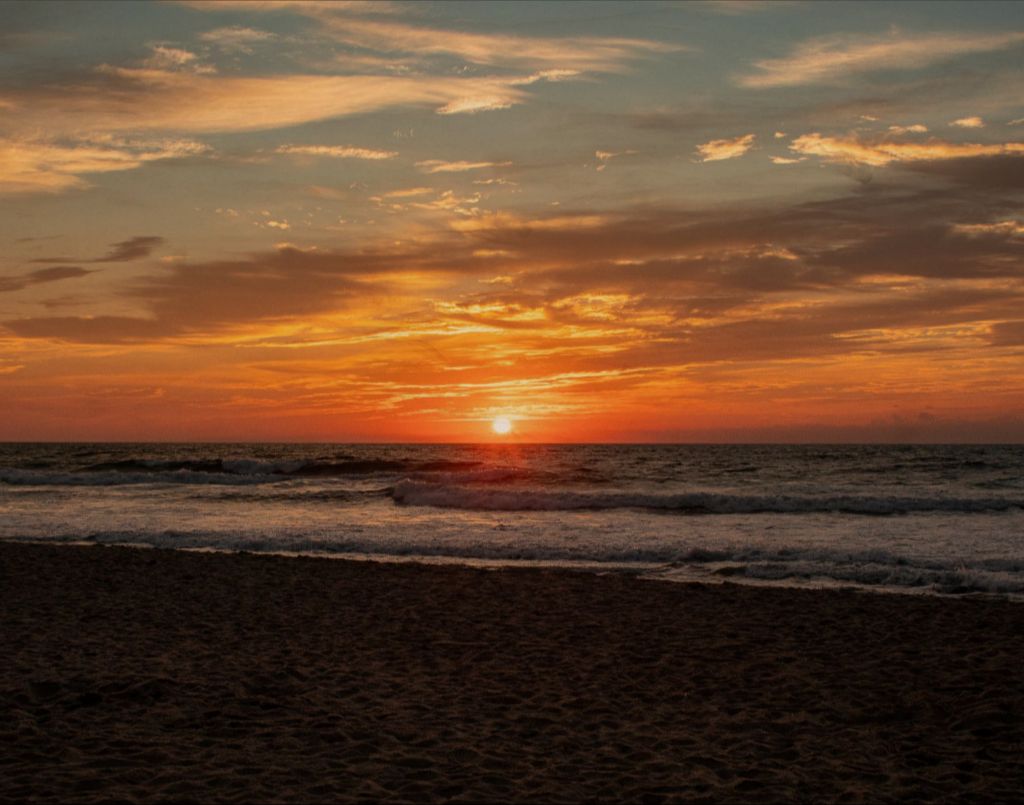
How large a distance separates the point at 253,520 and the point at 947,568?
2025 cm

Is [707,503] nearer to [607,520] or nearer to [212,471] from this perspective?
[607,520]

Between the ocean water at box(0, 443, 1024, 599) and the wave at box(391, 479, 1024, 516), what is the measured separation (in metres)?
0.10

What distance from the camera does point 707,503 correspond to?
111 ft

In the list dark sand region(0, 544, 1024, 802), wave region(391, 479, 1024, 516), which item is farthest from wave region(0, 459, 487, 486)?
dark sand region(0, 544, 1024, 802)

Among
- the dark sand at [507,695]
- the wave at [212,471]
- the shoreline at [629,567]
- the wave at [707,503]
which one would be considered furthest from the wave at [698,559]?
the wave at [212,471]

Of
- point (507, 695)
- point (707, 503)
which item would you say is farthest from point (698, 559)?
point (707, 503)

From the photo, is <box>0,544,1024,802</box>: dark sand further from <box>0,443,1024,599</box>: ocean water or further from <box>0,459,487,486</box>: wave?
<box>0,459,487,486</box>: wave

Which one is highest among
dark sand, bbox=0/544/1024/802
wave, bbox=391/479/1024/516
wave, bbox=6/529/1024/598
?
dark sand, bbox=0/544/1024/802

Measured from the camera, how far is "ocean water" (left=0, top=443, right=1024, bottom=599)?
18594mm

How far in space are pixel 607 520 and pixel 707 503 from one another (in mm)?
6566

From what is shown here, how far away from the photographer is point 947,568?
58.0 feet

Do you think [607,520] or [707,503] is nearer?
[607,520]

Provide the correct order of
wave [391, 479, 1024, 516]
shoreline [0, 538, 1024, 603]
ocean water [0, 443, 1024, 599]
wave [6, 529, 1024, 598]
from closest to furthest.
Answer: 1. shoreline [0, 538, 1024, 603]
2. wave [6, 529, 1024, 598]
3. ocean water [0, 443, 1024, 599]
4. wave [391, 479, 1024, 516]

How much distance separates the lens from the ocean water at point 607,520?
18.6 metres
